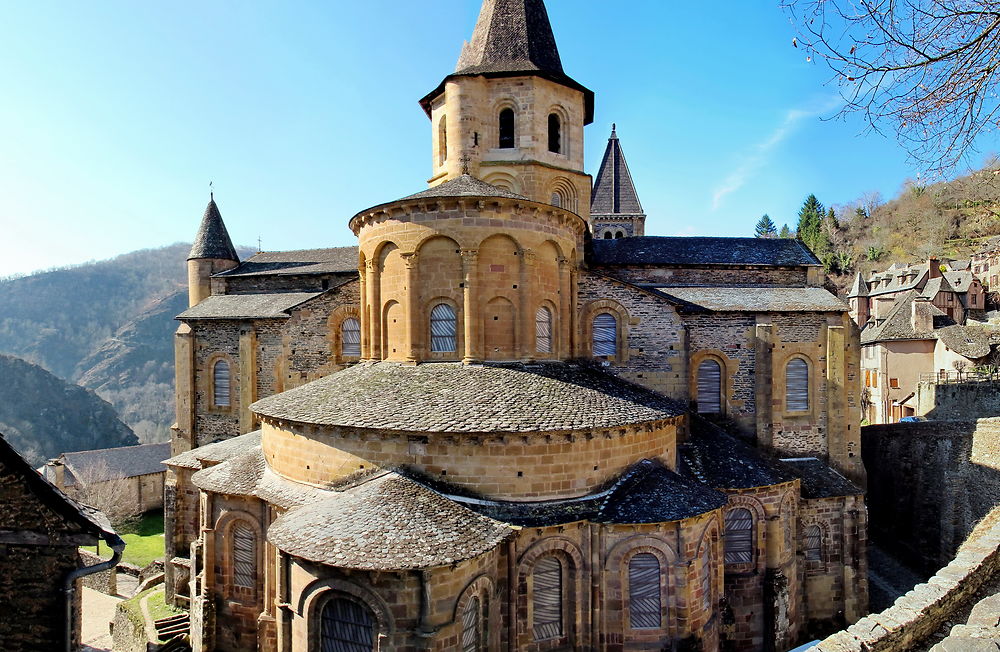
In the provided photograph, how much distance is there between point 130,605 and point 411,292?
1360cm

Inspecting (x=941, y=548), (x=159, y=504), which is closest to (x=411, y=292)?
(x=941, y=548)

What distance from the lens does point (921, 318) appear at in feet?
115

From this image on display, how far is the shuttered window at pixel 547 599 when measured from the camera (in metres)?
10.9

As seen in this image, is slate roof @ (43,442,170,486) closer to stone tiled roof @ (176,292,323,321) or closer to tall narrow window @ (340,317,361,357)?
stone tiled roof @ (176,292,323,321)

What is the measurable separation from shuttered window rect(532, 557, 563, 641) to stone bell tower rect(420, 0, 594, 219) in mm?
12647

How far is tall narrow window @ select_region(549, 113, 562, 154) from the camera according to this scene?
20.4m

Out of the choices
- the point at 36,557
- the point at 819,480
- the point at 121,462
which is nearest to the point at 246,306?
the point at 36,557

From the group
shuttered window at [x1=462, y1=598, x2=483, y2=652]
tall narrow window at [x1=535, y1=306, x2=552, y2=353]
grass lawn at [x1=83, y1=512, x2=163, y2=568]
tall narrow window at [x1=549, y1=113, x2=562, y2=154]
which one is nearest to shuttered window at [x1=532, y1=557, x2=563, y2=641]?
shuttered window at [x1=462, y1=598, x2=483, y2=652]

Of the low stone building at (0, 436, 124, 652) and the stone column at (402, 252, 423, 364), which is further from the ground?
the stone column at (402, 252, 423, 364)

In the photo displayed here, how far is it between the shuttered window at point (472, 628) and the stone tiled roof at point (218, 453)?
888 cm

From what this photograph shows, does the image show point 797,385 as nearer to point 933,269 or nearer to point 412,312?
point 412,312

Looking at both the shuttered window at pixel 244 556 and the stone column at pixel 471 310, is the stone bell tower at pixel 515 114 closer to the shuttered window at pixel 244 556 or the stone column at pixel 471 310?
the stone column at pixel 471 310

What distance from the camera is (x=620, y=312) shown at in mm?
16938

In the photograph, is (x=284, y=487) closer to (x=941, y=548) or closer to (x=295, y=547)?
(x=295, y=547)
